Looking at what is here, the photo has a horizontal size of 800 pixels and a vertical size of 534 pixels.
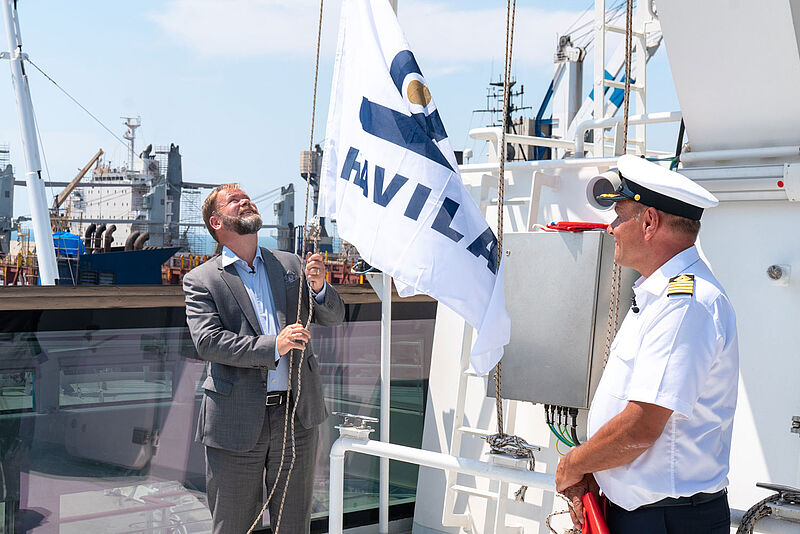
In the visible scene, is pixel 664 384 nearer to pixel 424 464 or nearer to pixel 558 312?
pixel 424 464

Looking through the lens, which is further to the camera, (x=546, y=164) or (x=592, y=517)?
(x=546, y=164)

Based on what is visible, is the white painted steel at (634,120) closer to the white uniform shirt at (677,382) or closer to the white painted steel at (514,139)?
the white painted steel at (514,139)

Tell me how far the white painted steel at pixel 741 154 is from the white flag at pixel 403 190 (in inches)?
38.8

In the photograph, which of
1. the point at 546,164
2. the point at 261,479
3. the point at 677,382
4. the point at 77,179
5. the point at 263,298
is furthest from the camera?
the point at 77,179

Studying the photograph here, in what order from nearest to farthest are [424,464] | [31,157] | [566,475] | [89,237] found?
1. [566,475]
2. [424,464]
3. [31,157]
4. [89,237]

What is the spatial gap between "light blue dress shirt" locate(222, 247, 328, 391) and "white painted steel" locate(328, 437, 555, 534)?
392mm

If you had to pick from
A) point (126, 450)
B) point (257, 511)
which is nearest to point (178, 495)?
point (126, 450)

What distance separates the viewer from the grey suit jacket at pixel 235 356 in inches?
122

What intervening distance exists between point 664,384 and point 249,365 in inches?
67.2

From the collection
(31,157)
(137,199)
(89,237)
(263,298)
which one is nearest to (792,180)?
(263,298)

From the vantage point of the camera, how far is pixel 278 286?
339cm

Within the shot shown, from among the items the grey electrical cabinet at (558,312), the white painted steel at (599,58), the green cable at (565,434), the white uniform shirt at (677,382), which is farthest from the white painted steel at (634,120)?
the white uniform shirt at (677,382)

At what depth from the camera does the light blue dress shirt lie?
3.28 meters

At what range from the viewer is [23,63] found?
1359 centimetres
